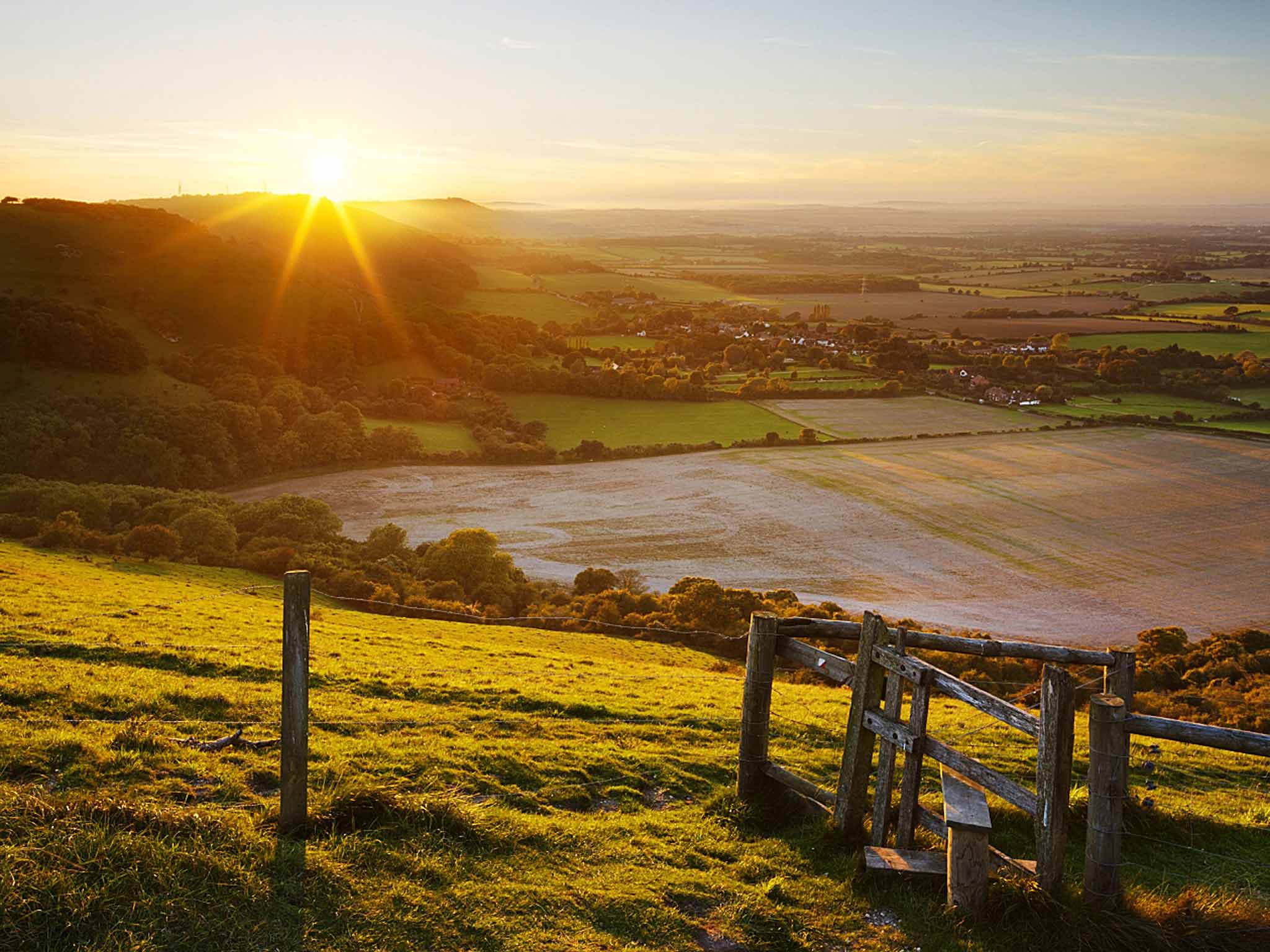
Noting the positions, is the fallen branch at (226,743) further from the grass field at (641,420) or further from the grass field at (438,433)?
the grass field at (641,420)

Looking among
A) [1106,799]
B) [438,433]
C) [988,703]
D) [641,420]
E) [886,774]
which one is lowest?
[438,433]

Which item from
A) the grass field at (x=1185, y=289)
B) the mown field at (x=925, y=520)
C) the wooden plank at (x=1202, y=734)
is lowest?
the mown field at (x=925, y=520)

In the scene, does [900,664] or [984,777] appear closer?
[984,777]

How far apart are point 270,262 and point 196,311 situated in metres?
29.5

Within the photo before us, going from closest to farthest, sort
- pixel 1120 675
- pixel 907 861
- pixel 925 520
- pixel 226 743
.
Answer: pixel 907 861
pixel 1120 675
pixel 226 743
pixel 925 520

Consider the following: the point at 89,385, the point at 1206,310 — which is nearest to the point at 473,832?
the point at 89,385

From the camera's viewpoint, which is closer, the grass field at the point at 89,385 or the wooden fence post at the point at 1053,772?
the wooden fence post at the point at 1053,772

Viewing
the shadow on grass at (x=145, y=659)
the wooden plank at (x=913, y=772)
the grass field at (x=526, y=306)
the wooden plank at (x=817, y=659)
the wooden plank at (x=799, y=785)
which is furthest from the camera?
the grass field at (x=526, y=306)

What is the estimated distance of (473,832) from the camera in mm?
9219

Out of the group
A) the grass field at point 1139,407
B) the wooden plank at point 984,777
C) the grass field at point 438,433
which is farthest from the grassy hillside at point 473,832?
the grass field at point 1139,407

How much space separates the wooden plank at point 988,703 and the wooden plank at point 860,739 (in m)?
0.73

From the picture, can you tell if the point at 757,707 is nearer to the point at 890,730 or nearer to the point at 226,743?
the point at 890,730

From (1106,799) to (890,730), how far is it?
6.63 ft

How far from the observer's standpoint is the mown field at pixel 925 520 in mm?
54344
